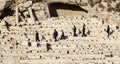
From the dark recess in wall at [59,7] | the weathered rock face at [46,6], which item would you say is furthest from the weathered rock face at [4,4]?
the dark recess in wall at [59,7]

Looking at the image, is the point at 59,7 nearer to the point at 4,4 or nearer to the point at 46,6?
the point at 46,6

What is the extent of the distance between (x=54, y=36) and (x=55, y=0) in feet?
44.1

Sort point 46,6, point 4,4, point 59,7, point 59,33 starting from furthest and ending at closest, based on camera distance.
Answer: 1. point 59,7
2. point 46,6
3. point 4,4
4. point 59,33

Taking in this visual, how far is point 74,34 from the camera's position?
1826 inches

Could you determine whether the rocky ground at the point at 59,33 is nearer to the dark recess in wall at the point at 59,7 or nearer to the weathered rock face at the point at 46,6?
the weathered rock face at the point at 46,6

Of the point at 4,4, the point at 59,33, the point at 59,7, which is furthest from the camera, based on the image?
the point at 59,7

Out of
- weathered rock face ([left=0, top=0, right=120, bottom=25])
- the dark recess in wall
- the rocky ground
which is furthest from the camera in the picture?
the dark recess in wall

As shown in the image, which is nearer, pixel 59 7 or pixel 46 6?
pixel 46 6

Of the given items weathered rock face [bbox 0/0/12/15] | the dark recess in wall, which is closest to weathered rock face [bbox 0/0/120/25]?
weathered rock face [bbox 0/0/12/15]

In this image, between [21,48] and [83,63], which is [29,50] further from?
[83,63]

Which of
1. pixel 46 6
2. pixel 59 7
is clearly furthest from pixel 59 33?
pixel 59 7

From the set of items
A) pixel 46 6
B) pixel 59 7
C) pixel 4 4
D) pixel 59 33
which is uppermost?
pixel 4 4

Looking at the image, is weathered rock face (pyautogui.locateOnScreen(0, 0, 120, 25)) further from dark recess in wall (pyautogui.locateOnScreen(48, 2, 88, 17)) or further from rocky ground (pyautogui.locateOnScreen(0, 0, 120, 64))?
dark recess in wall (pyautogui.locateOnScreen(48, 2, 88, 17))

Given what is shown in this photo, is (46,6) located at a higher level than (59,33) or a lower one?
higher
